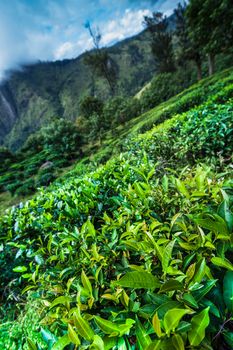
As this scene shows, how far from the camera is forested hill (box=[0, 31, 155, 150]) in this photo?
126m

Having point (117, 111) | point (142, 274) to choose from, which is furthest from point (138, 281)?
point (117, 111)

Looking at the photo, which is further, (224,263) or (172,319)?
(224,263)

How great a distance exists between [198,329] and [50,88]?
169m

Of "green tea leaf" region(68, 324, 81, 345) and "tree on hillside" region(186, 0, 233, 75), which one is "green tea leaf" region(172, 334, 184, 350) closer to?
"green tea leaf" region(68, 324, 81, 345)

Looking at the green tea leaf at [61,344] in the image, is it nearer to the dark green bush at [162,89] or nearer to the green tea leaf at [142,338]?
the green tea leaf at [142,338]

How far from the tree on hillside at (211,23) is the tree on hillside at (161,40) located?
21.4m

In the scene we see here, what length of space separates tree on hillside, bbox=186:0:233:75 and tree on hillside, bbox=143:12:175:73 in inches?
841

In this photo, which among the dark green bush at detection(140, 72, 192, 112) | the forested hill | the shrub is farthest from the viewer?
the forested hill

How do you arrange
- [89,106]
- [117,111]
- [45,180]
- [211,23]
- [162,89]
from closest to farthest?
[211,23], [45,180], [117,111], [89,106], [162,89]

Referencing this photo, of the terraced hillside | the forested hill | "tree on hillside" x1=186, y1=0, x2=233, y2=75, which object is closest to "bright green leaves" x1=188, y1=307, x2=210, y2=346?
the terraced hillside

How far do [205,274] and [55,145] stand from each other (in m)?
29.6

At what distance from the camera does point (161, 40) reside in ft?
136

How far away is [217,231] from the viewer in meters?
0.84

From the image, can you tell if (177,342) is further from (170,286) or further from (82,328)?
(82,328)
